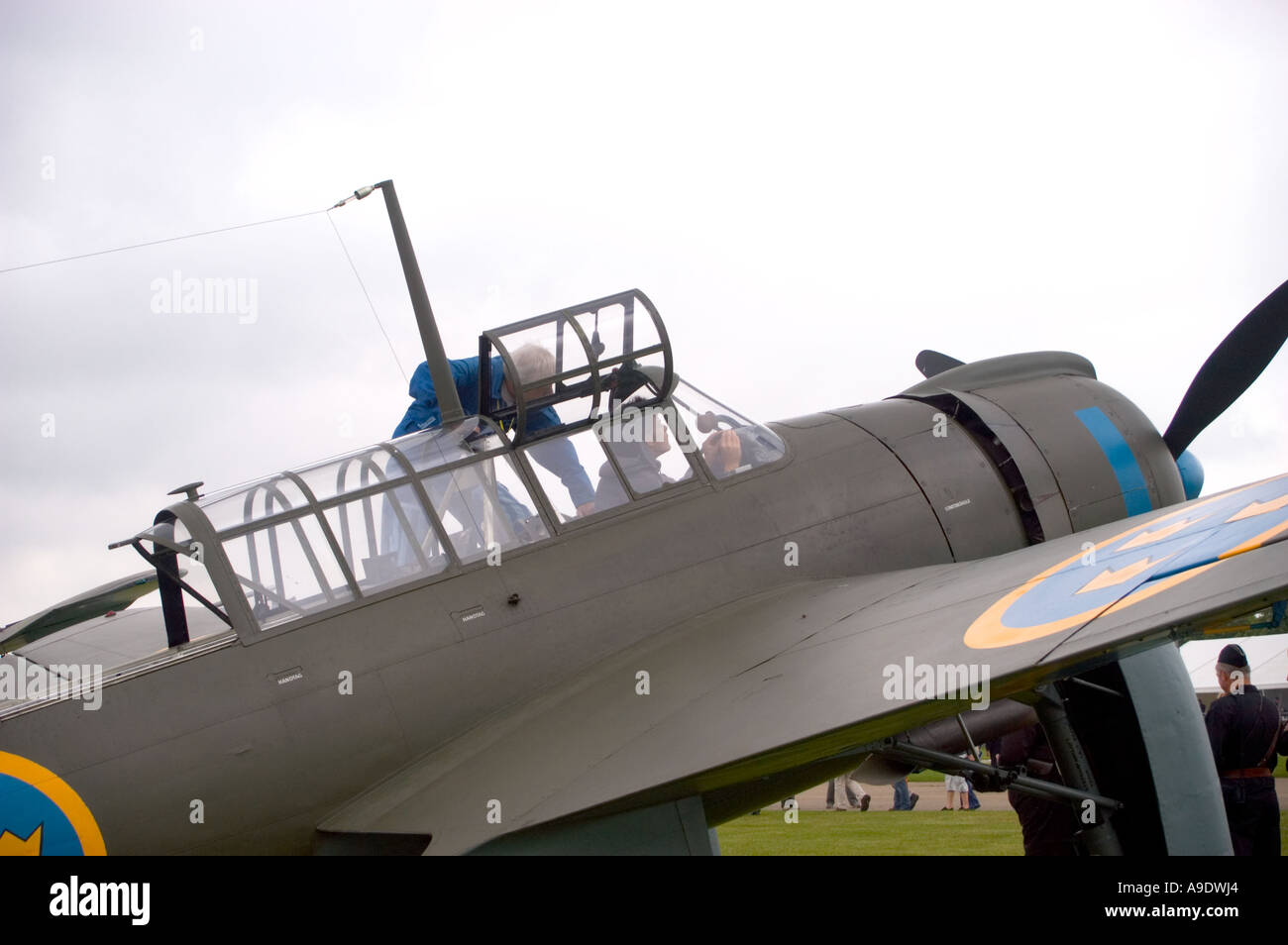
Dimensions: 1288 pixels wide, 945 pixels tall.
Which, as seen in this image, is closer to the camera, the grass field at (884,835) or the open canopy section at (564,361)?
the open canopy section at (564,361)

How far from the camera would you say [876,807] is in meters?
17.4

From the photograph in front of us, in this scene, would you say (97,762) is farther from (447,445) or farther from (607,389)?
(607,389)

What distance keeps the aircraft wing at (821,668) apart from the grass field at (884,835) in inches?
204

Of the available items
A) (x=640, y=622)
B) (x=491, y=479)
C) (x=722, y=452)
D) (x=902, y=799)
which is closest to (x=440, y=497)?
(x=491, y=479)

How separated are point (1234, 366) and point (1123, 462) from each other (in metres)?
0.99

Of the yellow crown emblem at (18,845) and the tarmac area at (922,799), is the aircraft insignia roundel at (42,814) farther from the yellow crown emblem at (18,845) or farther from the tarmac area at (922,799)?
the tarmac area at (922,799)

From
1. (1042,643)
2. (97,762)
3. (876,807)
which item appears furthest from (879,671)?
(876,807)

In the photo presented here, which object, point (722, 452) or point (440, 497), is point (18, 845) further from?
point (722, 452)

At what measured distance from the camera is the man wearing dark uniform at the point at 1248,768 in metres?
8.57

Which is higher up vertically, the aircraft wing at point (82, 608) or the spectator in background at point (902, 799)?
the aircraft wing at point (82, 608)

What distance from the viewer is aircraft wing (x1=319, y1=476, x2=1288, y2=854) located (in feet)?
12.2
